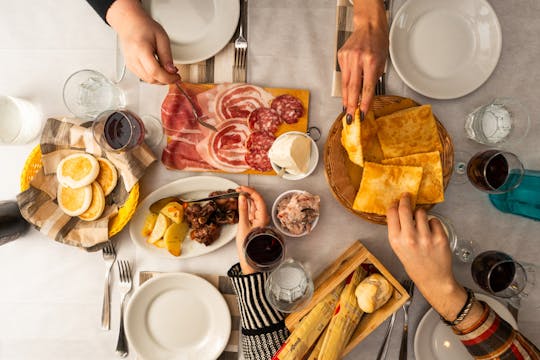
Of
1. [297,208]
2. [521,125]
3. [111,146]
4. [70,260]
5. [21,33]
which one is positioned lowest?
[70,260]

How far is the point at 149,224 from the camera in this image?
4.02ft

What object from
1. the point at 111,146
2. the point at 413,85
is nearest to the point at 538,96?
the point at 413,85

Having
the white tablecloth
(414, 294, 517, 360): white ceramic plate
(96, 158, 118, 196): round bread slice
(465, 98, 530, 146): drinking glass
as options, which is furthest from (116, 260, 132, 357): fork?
(465, 98, 530, 146): drinking glass

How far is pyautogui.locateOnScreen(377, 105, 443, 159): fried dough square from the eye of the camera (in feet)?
3.74

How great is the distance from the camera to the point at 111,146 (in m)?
1.15

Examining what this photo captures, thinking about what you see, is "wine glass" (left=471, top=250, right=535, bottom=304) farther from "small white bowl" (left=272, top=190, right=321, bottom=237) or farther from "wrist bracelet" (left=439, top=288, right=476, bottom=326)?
"small white bowl" (left=272, top=190, right=321, bottom=237)

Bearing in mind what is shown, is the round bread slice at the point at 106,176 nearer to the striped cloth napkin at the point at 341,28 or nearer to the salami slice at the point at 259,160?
the salami slice at the point at 259,160

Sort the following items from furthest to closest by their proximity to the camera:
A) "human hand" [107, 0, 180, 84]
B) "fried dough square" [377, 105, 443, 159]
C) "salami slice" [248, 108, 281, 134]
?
1. "salami slice" [248, 108, 281, 134]
2. "fried dough square" [377, 105, 443, 159]
3. "human hand" [107, 0, 180, 84]

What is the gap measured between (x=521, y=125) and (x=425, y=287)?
2.02 feet

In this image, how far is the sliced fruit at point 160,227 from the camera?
1210 millimetres

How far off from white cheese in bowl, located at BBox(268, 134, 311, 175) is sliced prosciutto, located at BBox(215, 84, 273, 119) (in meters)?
0.15

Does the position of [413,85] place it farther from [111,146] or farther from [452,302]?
[111,146]

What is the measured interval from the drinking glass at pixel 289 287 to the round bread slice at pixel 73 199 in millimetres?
635

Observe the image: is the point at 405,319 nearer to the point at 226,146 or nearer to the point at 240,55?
the point at 226,146
